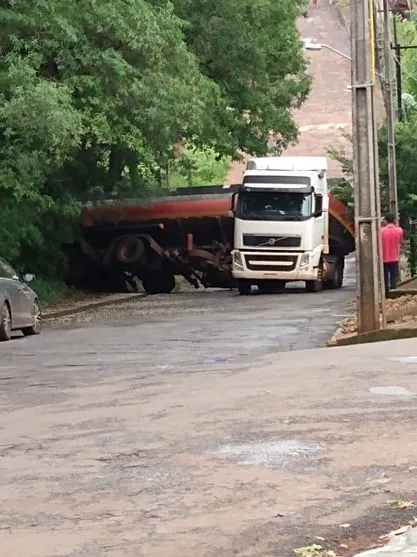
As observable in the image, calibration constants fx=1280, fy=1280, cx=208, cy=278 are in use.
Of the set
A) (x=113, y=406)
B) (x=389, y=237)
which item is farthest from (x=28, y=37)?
(x=113, y=406)

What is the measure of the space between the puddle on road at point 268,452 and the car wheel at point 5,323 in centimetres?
1296

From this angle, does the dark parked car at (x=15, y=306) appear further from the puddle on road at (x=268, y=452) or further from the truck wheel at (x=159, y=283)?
the truck wheel at (x=159, y=283)

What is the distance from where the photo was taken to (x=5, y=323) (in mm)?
21453

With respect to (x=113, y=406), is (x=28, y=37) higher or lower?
higher

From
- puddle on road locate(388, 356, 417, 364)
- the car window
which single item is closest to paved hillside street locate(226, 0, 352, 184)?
the car window

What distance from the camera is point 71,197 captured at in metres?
34.9

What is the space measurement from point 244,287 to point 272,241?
2017mm

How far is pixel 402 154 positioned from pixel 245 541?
38.0 m

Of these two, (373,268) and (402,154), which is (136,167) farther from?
(373,268)

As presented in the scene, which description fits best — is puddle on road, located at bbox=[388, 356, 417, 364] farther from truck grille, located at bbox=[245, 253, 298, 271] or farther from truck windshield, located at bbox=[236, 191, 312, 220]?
truck grille, located at bbox=[245, 253, 298, 271]

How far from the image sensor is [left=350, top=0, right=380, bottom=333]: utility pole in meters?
17.4

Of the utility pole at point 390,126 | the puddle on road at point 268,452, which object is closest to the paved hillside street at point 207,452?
the puddle on road at point 268,452

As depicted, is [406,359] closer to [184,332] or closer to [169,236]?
[184,332]

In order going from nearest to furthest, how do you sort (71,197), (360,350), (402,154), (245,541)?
(245,541) < (360,350) < (71,197) < (402,154)
